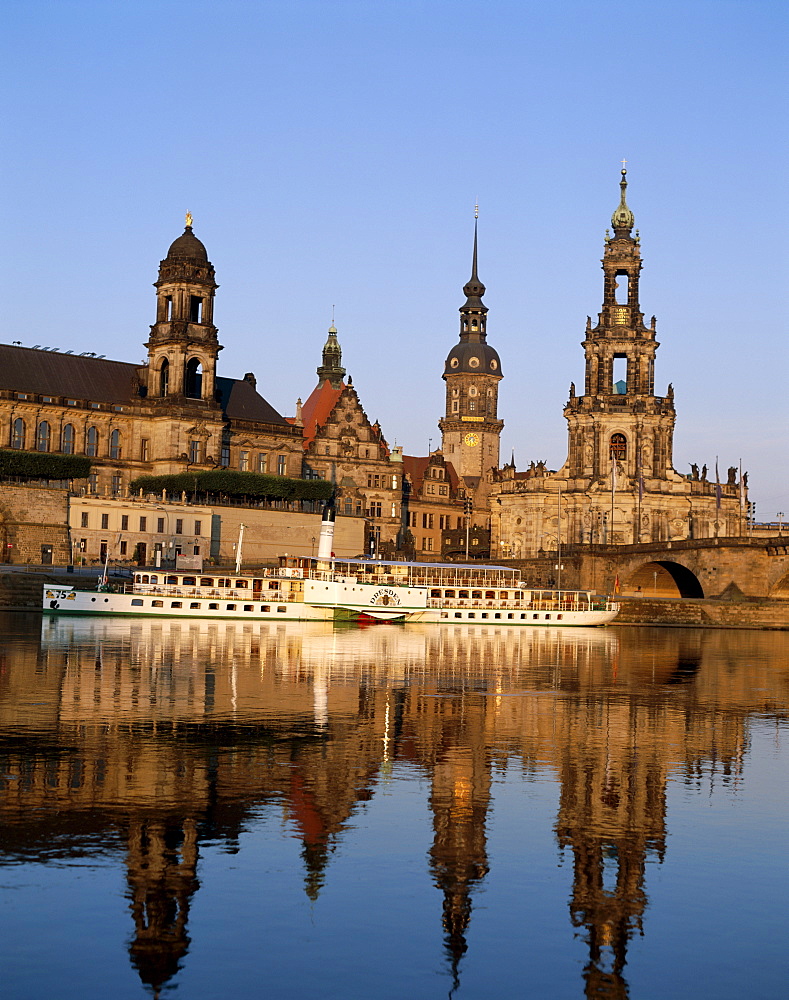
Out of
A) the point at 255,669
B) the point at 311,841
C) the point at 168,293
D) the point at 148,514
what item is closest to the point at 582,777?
the point at 311,841

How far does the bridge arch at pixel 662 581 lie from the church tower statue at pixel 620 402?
14.5 metres

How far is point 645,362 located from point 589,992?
144098mm

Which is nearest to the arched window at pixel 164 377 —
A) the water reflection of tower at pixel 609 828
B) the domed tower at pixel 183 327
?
the domed tower at pixel 183 327

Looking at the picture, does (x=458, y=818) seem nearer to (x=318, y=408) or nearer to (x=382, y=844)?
(x=382, y=844)

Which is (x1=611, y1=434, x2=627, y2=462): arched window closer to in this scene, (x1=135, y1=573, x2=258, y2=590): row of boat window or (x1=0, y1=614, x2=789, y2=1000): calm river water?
(x1=135, y1=573, x2=258, y2=590): row of boat window

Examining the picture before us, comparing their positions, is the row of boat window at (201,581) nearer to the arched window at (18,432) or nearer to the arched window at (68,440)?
the arched window at (18,432)

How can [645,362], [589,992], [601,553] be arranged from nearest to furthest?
[589,992] < [601,553] < [645,362]

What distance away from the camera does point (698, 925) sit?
1673 centimetres

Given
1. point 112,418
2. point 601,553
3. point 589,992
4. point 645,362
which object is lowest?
point 589,992

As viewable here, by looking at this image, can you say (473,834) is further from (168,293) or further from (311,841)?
(168,293)

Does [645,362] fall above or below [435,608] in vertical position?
above

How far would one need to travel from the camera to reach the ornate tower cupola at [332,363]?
19062 centimetres

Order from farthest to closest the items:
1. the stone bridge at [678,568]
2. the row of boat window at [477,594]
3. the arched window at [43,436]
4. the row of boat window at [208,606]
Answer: the arched window at [43,436], the stone bridge at [678,568], the row of boat window at [477,594], the row of boat window at [208,606]

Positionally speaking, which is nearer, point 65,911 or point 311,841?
point 65,911
